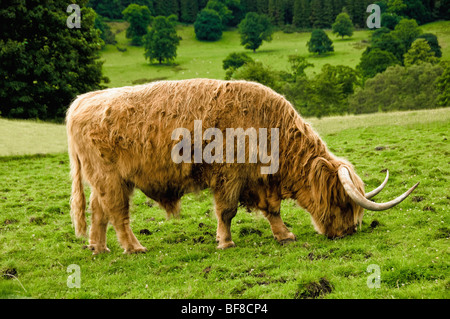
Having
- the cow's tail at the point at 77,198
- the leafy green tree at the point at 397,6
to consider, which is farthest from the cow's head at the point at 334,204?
the leafy green tree at the point at 397,6

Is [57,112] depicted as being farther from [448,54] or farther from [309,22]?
[309,22]

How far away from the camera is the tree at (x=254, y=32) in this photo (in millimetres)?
79750

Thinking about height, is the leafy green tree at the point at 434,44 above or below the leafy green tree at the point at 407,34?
below

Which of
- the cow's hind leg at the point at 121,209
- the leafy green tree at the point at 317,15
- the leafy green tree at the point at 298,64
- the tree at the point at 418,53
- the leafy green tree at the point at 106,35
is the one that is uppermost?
the leafy green tree at the point at 317,15

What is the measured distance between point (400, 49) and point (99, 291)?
226ft

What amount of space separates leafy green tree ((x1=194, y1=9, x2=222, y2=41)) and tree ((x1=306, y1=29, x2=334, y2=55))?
2775cm

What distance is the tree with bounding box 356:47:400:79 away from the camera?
5803 cm

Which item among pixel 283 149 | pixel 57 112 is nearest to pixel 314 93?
pixel 57 112

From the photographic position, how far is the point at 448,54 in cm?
6488

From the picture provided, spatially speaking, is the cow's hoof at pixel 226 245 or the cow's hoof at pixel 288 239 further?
the cow's hoof at pixel 288 239

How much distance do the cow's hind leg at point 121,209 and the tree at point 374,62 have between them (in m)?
56.7

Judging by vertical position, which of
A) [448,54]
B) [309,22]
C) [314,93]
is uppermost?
[309,22]

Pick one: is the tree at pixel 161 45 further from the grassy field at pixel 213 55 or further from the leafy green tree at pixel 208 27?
the leafy green tree at pixel 208 27

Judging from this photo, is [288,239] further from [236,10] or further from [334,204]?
[236,10]
